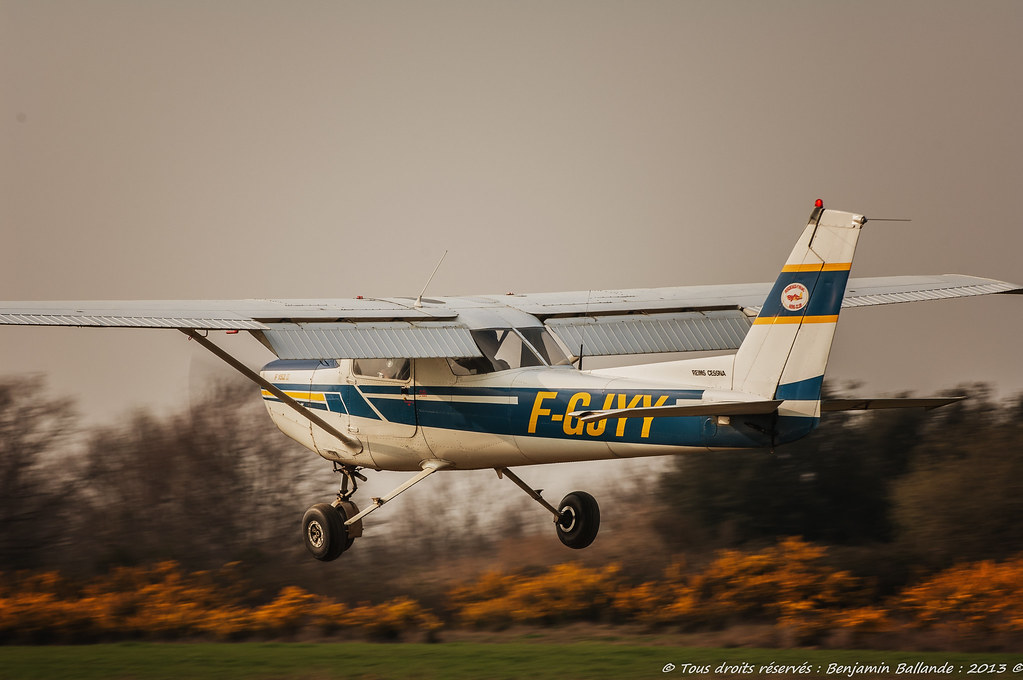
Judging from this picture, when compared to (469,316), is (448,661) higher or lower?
lower

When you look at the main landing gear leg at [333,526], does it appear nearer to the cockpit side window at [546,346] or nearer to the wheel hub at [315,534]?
the wheel hub at [315,534]

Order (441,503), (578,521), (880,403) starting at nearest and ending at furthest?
(880,403)
(578,521)
(441,503)

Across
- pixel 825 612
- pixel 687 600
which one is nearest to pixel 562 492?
pixel 687 600

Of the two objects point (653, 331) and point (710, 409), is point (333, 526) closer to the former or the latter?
point (653, 331)

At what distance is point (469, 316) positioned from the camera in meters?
12.6

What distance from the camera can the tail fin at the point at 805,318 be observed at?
10.0 m

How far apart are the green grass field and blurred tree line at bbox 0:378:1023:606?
12.9ft

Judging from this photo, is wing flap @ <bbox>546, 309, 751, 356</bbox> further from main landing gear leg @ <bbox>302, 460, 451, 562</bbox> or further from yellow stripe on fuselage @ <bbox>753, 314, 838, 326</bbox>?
yellow stripe on fuselage @ <bbox>753, 314, 838, 326</bbox>

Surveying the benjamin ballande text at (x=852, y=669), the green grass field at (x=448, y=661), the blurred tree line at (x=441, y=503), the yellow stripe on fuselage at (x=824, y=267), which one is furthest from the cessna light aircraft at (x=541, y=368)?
the blurred tree line at (x=441, y=503)

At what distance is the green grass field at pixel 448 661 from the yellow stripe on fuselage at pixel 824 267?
23.7ft

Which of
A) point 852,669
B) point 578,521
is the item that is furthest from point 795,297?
point 852,669

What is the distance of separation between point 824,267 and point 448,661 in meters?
9.76

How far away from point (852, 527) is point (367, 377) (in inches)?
519

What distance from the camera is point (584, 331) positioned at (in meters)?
13.2
